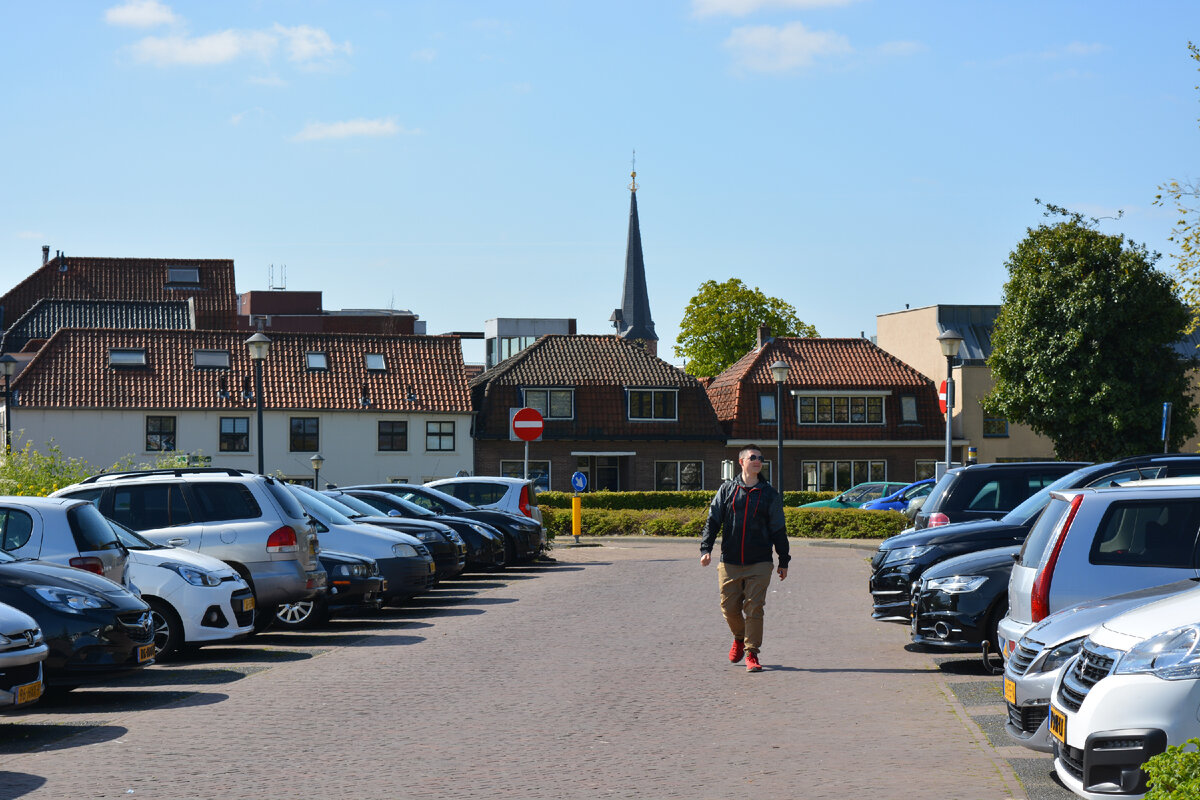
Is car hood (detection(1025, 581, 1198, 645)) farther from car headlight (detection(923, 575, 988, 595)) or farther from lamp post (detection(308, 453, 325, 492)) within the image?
lamp post (detection(308, 453, 325, 492))

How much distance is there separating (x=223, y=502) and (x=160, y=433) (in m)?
41.8

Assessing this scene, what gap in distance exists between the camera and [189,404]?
54594 millimetres

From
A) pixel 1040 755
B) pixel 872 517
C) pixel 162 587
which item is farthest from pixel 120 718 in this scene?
pixel 872 517

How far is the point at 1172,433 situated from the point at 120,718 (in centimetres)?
4207

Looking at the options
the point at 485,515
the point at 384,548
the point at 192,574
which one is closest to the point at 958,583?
the point at 192,574

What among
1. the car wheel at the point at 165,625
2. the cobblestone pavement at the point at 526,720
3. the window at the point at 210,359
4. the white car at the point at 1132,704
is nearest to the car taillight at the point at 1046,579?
the cobblestone pavement at the point at 526,720

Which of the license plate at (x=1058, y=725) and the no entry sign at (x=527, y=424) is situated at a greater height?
the no entry sign at (x=527, y=424)

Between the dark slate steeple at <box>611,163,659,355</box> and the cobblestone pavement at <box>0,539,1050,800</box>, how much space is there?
266 feet

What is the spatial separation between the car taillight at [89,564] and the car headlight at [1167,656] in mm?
8660

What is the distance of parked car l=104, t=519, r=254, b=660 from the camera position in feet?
42.7

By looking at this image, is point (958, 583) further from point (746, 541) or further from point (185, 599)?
point (185, 599)

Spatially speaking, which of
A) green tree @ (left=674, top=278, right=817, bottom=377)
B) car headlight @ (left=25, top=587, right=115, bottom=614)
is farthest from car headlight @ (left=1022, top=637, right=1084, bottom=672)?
green tree @ (left=674, top=278, right=817, bottom=377)

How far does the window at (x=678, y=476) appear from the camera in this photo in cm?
6009

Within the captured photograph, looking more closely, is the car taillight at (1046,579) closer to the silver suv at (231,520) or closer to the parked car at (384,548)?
the silver suv at (231,520)
